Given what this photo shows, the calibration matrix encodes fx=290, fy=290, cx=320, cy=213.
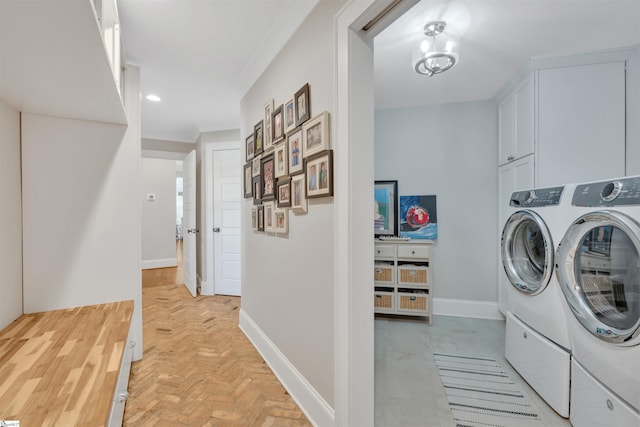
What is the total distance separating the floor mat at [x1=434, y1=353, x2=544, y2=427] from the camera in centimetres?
167

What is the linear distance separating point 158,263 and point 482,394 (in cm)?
615

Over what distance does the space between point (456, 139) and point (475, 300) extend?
1872mm

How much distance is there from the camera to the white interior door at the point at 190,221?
406 centimetres

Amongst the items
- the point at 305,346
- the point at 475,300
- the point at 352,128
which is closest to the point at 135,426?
the point at 305,346

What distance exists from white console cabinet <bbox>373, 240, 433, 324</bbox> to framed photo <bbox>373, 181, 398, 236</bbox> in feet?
1.06

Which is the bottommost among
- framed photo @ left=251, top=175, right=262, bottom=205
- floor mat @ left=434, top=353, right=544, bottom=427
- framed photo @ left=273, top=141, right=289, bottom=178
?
floor mat @ left=434, top=353, right=544, bottom=427

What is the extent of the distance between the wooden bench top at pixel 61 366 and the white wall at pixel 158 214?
190 inches

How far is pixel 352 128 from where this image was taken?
4.30ft

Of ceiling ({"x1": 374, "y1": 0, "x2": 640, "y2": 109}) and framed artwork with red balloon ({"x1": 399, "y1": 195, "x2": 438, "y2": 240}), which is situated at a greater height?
ceiling ({"x1": 374, "y1": 0, "x2": 640, "y2": 109})

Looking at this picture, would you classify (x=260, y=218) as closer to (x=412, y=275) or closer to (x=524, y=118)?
(x=412, y=275)

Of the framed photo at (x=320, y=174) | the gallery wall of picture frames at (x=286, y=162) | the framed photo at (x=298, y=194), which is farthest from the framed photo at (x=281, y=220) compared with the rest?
the framed photo at (x=320, y=174)

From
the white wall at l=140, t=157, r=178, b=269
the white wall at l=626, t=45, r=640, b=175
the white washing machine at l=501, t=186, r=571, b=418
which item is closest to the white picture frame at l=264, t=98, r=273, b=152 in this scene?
the white washing machine at l=501, t=186, r=571, b=418

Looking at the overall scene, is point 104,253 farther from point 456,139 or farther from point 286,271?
point 456,139

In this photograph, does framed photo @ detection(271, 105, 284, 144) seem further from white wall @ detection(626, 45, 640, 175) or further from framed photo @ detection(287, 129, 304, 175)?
white wall @ detection(626, 45, 640, 175)
